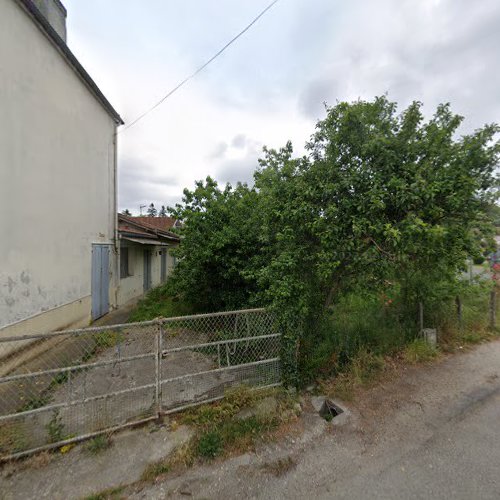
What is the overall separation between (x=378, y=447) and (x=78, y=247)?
22.9 feet

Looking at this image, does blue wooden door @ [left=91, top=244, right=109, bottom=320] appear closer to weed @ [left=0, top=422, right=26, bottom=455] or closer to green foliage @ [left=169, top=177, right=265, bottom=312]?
green foliage @ [left=169, top=177, right=265, bottom=312]

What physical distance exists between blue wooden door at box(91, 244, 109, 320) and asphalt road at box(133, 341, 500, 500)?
19.3 feet

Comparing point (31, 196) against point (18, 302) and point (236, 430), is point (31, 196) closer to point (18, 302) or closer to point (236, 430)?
point (18, 302)

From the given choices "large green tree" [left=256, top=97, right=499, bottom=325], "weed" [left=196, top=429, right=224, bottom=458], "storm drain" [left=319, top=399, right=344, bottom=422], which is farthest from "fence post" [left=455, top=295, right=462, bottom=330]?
"weed" [left=196, top=429, right=224, bottom=458]

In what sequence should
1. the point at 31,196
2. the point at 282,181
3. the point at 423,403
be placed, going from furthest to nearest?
the point at 31,196 < the point at 282,181 < the point at 423,403

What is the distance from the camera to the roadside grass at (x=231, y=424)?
7.79 ft

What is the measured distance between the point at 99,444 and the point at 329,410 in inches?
104

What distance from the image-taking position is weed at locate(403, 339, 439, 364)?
4137 millimetres

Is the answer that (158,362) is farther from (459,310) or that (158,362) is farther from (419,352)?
(459,310)

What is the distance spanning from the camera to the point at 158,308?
764 centimetres

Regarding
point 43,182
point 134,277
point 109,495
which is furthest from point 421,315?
point 134,277

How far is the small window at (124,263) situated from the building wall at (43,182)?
1774mm

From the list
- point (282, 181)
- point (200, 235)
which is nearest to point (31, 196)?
point (200, 235)

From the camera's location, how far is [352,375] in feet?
11.8
